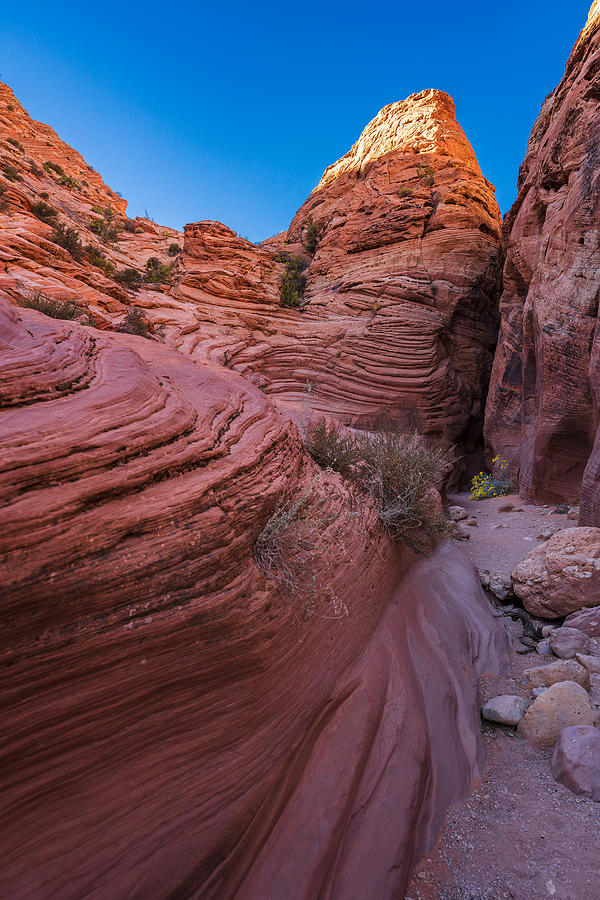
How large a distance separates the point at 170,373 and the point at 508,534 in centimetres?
676

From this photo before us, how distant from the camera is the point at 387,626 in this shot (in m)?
3.36

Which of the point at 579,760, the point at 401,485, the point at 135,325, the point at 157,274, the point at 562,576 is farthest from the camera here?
the point at 157,274

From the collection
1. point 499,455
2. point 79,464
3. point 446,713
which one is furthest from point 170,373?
point 499,455

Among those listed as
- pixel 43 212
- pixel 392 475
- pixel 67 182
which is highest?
pixel 67 182

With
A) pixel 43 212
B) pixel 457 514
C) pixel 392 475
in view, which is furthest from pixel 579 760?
pixel 43 212

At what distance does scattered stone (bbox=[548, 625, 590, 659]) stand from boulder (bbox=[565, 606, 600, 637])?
0.08 metres

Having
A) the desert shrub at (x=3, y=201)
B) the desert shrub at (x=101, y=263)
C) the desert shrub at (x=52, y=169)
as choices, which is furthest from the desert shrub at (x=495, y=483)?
the desert shrub at (x=52, y=169)

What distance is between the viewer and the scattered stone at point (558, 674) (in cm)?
303

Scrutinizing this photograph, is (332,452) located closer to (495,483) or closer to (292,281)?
(495,483)

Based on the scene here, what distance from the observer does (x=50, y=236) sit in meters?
11.4

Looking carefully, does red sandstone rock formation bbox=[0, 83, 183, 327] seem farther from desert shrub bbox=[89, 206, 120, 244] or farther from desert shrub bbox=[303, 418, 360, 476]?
desert shrub bbox=[303, 418, 360, 476]

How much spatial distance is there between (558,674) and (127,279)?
51.5 feet

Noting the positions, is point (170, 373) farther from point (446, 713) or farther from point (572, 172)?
point (572, 172)

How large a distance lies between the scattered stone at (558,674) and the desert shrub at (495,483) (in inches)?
350
